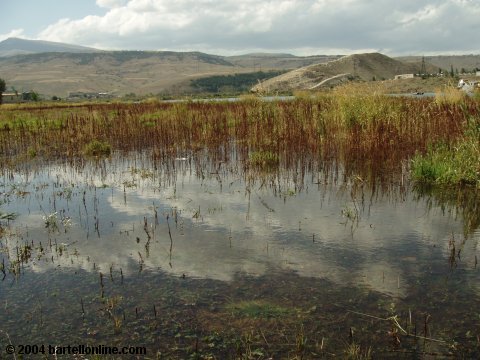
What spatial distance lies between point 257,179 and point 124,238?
147 inches

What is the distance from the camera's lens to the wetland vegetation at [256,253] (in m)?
3.48

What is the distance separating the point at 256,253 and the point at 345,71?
125803 mm

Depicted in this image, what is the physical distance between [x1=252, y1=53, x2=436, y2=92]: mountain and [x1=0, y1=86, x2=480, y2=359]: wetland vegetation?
83.0 metres

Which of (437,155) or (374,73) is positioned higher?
(374,73)

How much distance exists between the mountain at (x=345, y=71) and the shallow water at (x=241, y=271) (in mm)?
84990

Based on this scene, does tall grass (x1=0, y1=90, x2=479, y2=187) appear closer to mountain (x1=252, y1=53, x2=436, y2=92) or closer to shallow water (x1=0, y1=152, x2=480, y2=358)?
shallow water (x1=0, y1=152, x2=480, y2=358)

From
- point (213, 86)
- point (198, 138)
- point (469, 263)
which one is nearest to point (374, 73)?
point (213, 86)

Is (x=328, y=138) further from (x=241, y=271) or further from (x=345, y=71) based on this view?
(x=345, y=71)

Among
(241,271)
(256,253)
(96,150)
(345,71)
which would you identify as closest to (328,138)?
→ (96,150)

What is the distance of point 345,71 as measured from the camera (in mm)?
122438

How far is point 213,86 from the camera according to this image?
152875mm

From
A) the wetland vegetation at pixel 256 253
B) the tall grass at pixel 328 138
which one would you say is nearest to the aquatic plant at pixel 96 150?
the tall grass at pixel 328 138

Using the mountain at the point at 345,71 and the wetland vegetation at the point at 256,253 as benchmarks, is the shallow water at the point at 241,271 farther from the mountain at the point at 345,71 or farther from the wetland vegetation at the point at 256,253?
the mountain at the point at 345,71

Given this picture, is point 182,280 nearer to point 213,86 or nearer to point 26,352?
point 26,352
